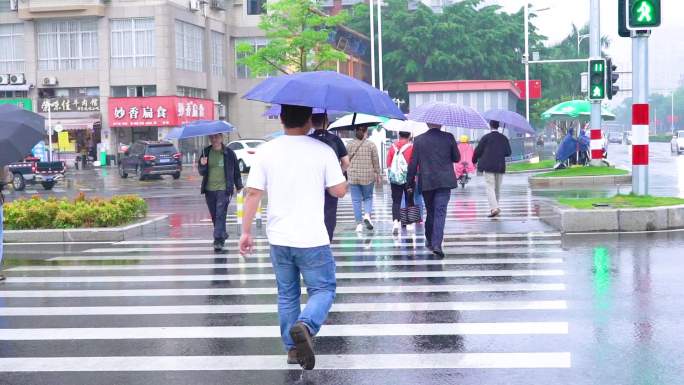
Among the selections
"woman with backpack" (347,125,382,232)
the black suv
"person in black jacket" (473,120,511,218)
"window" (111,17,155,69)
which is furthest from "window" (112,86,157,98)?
"woman with backpack" (347,125,382,232)

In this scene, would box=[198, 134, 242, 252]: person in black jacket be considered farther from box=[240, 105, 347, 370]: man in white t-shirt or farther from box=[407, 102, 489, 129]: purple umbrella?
box=[240, 105, 347, 370]: man in white t-shirt

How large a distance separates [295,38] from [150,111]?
35.7 ft

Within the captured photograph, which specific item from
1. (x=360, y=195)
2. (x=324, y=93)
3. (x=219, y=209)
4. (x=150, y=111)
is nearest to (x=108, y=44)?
(x=150, y=111)

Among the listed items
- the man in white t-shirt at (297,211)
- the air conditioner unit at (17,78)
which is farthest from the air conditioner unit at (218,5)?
the man in white t-shirt at (297,211)

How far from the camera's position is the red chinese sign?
5391 cm

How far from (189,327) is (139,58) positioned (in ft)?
163

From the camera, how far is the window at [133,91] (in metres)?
55.4

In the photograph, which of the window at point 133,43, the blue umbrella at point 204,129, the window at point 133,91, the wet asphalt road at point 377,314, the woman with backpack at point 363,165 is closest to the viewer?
the wet asphalt road at point 377,314

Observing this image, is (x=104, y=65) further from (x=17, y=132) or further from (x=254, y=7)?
(x=17, y=132)

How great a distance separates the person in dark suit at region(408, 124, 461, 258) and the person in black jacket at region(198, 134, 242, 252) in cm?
297

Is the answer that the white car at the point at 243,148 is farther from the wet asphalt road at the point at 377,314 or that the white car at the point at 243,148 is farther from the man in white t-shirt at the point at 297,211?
the man in white t-shirt at the point at 297,211

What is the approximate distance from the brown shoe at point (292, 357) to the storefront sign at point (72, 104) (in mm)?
52034

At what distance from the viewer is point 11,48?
57156 millimetres

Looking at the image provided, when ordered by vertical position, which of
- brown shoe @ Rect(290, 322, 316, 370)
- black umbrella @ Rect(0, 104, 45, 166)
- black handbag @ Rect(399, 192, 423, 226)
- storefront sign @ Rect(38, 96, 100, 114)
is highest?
storefront sign @ Rect(38, 96, 100, 114)
